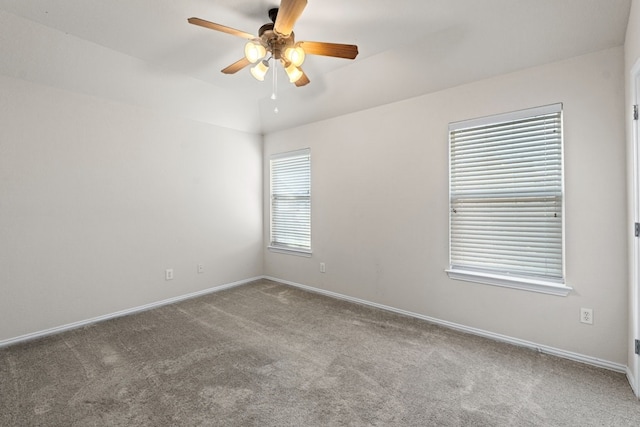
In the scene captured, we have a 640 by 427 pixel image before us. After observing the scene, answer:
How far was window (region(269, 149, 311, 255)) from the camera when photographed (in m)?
4.36

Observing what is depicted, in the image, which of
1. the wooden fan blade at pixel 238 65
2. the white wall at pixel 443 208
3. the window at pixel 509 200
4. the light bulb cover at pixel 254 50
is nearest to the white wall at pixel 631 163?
the white wall at pixel 443 208

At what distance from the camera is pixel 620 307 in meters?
2.18

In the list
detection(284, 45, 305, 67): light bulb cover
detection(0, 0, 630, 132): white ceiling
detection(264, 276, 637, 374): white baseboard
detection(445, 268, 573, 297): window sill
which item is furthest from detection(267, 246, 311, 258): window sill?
detection(284, 45, 305, 67): light bulb cover

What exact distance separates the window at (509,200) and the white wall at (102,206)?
3.18 meters

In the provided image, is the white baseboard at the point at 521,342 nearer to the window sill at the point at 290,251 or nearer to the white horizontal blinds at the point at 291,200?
the window sill at the point at 290,251

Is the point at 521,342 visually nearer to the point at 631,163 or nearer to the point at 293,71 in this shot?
the point at 631,163

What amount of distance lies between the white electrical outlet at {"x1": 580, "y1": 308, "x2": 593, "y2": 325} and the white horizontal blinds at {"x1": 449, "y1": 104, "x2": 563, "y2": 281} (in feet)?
0.92

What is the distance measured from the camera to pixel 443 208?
9.92ft

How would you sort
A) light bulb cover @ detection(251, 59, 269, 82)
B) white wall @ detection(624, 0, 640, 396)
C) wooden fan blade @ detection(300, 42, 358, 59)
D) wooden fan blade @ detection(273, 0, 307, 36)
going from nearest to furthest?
wooden fan blade @ detection(273, 0, 307, 36)
white wall @ detection(624, 0, 640, 396)
wooden fan blade @ detection(300, 42, 358, 59)
light bulb cover @ detection(251, 59, 269, 82)

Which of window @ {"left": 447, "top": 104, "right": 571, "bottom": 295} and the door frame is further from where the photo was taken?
window @ {"left": 447, "top": 104, "right": 571, "bottom": 295}

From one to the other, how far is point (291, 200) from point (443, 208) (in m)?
2.34

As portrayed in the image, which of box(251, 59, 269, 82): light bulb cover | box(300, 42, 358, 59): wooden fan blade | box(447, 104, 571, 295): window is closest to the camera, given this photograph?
box(300, 42, 358, 59): wooden fan blade

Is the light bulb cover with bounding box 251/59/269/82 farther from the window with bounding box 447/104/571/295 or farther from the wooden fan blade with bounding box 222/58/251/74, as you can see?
the window with bounding box 447/104/571/295

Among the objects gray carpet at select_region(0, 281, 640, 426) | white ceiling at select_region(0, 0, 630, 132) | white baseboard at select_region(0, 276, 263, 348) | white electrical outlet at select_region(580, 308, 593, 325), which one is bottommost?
gray carpet at select_region(0, 281, 640, 426)
